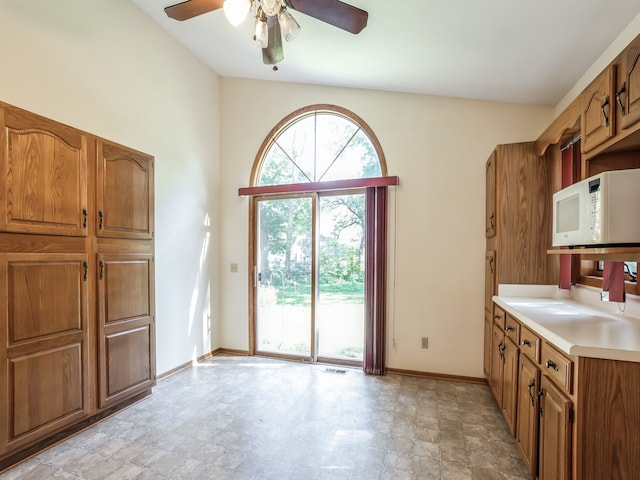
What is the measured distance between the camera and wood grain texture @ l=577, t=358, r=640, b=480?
1.23m

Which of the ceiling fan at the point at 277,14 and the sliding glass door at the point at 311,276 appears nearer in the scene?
the ceiling fan at the point at 277,14

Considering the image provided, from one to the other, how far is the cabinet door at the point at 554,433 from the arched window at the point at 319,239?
6.04 ft

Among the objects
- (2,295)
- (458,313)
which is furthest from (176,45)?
(458,313)

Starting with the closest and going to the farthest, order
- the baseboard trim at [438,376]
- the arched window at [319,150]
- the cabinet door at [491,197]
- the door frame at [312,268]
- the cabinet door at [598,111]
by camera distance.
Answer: the cabinet door at [598,111], the cabinet door at [491,197], the baseboard trim at [438,376], the arched window at [319,150], the door frame at [312,268]

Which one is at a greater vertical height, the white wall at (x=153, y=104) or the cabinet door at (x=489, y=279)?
the white wall at (x=153, y=104)

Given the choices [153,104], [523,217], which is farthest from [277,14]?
[523,217]

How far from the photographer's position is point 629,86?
146cm

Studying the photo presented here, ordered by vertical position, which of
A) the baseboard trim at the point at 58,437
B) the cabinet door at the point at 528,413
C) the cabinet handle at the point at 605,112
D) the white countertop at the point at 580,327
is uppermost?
the cabinet handle at the point at 605,112

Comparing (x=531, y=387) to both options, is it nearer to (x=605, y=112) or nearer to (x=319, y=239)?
(x=605, y=112)

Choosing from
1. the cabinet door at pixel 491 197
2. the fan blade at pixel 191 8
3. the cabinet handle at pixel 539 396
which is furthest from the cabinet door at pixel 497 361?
the fan blade at pixel 191 8

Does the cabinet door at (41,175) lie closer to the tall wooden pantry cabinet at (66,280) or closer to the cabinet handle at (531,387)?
the tall wooden pantry cabinet at (66,280)

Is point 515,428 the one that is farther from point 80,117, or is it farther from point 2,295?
point 80,117

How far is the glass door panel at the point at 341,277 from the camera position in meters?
3.62

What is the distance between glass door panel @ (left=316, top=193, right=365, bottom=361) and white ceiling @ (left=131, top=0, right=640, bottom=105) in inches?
51.1
